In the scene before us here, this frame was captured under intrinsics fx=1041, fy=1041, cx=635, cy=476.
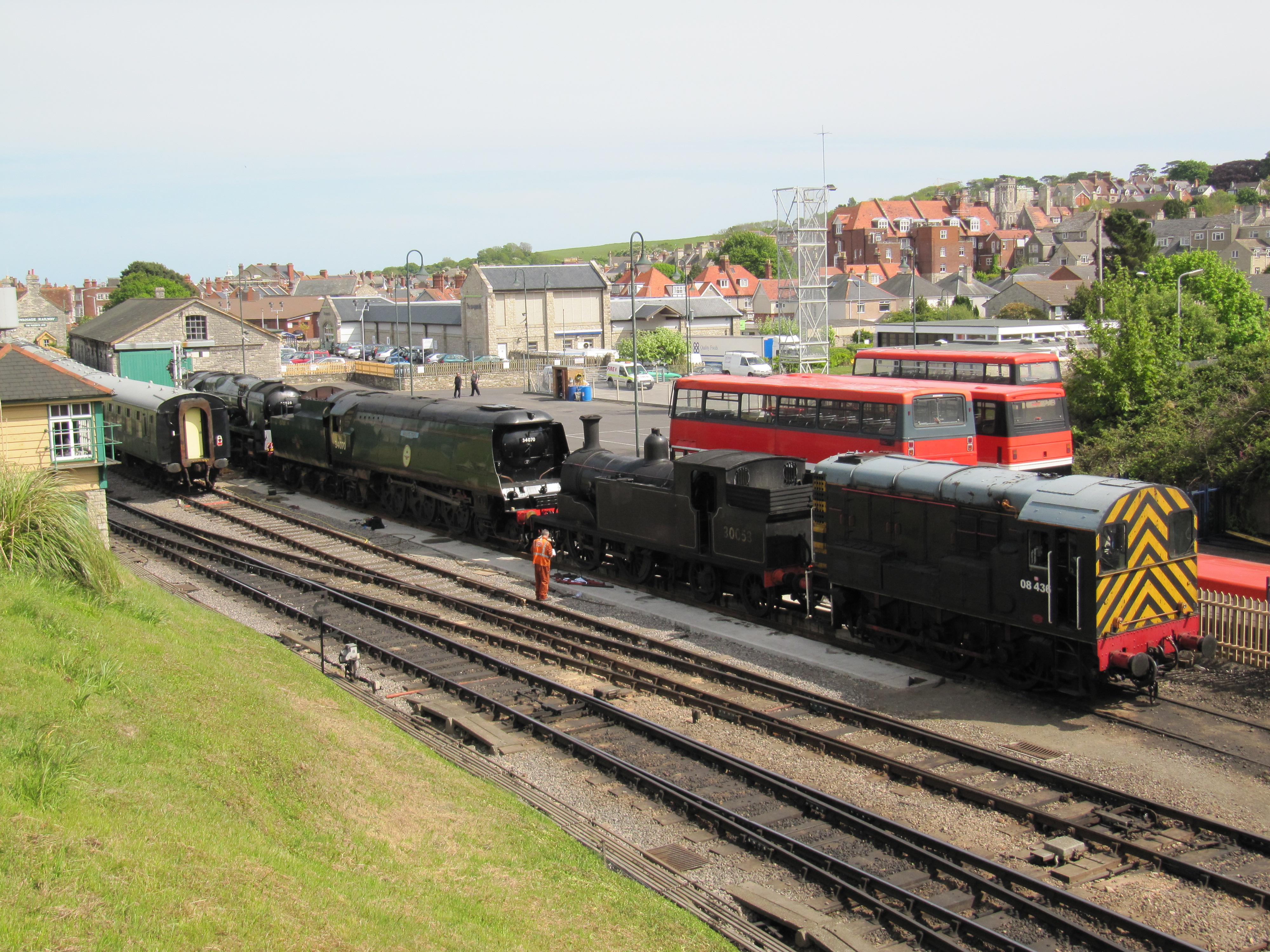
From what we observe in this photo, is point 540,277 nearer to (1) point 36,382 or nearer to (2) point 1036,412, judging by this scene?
(1) point 36,382

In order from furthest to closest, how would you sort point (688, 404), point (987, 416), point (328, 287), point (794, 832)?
point (328, 287)
point (688, 404)
point (987, 416)
point (794, 832)

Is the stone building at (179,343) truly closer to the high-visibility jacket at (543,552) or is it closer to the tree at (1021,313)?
the high-visibility jacket at (543,552)

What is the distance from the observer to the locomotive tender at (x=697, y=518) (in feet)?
58.3

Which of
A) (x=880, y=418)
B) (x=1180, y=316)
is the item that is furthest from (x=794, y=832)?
(x=1180, y=316)

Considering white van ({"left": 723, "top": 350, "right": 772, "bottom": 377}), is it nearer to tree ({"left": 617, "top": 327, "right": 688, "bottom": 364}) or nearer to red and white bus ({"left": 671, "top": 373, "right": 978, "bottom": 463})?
tree ({"left": 617, "top": 327, "right": 688, "bottom": 364})

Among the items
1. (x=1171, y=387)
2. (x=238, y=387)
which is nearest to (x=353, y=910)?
(x=1171, y=387)

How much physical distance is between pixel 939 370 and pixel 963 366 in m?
1.19

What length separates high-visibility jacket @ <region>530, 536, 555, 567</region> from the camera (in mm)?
19484

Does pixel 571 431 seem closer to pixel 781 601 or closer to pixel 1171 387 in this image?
pixel 1171 387

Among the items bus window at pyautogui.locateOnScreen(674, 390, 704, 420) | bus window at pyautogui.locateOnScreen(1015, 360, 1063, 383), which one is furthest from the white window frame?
bus window at pyautogui.locateOnScreen(1015, 360, 1063, 383)

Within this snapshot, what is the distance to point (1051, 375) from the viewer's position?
25.8 m

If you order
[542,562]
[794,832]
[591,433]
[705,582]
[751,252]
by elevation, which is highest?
[751,252]

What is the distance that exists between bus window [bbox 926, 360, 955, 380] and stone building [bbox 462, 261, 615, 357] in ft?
162

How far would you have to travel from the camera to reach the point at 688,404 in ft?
89.6
